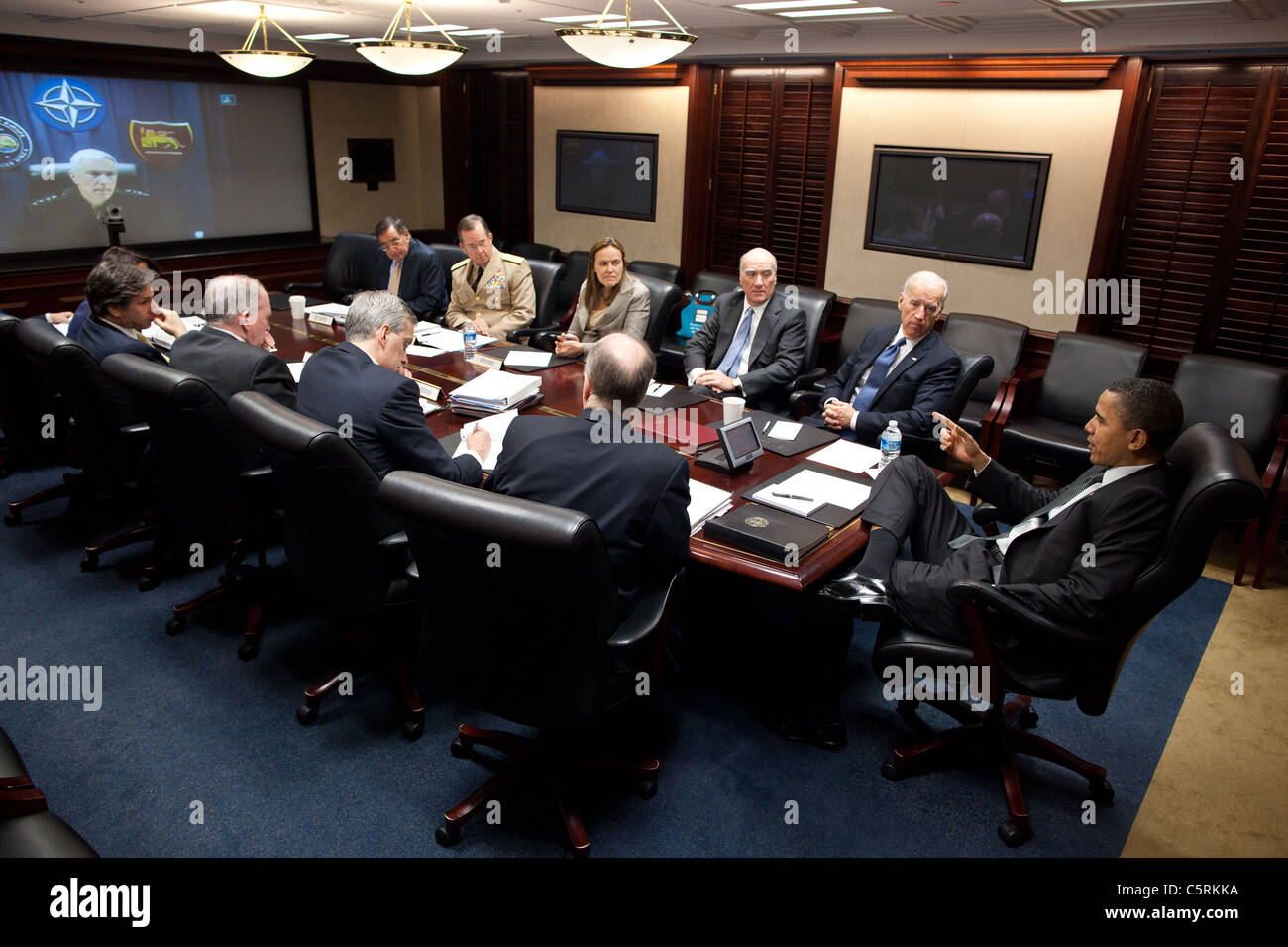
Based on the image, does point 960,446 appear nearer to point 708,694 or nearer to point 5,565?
point 708,694

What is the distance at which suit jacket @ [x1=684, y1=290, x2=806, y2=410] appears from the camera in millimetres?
4293

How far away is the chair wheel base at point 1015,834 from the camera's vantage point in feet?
7.92

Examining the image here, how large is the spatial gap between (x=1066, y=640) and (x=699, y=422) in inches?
61.8

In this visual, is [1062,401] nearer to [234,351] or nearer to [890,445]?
[890,445]

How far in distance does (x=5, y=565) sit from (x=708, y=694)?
3.10 m

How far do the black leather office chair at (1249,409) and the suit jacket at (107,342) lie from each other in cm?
477

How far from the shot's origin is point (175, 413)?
2.84 m

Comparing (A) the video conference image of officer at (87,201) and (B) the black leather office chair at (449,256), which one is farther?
(A) the video conference image of officer at (87,201)

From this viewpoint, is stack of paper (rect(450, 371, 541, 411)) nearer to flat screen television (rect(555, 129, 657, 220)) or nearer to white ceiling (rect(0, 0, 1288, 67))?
white ceiling (rect(0, 0, 1288, 67))

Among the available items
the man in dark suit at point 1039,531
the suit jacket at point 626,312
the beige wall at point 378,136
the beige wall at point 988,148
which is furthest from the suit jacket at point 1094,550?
the beige wall at point 378,136

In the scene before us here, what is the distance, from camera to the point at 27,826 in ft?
5.34

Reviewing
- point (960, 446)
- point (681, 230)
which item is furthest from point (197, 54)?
point (960, 446)

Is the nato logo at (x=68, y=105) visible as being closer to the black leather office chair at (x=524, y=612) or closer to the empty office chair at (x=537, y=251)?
the empty office chair at (x=537, y=251)

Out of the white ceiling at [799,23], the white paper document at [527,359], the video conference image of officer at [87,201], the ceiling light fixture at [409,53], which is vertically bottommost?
the white paper document at [527,359]
